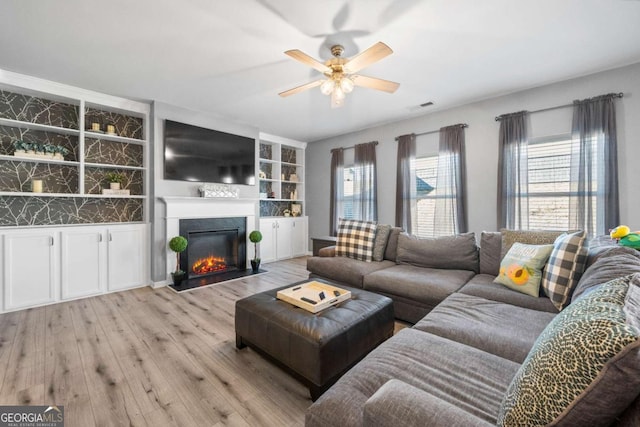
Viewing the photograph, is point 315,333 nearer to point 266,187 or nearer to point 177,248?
point 177,248

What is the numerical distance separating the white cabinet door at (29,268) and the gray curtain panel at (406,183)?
468 centimetres

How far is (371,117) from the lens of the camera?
439 cm

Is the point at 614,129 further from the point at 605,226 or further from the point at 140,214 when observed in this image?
the point at 140,214

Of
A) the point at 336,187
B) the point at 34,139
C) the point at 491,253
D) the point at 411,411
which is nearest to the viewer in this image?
the point at 411,411

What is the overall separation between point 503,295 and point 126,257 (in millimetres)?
4346

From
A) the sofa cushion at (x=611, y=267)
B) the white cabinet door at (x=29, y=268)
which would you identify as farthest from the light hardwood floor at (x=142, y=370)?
the sofa cushion at (x=611, y=267)

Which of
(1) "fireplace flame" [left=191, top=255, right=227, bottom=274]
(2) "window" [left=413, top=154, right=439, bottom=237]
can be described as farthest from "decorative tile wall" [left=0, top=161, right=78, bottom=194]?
(2) "window" [left=413, top=154, right=439, bottom=237]

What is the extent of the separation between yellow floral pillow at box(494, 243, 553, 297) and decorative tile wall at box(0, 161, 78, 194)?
501 centimetres

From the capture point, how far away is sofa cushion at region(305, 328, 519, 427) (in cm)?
93

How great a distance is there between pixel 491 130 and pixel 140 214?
17.1 feet

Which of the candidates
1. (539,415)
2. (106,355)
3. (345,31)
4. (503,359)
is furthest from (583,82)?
(106,355)

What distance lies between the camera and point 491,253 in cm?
263

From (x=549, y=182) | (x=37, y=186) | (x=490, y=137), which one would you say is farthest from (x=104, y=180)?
(x=549, y=182)

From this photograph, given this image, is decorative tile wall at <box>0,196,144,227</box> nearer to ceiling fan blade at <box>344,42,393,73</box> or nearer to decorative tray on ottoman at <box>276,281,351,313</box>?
decorative tray on ottoman at <box>276,281,351,313</box>
